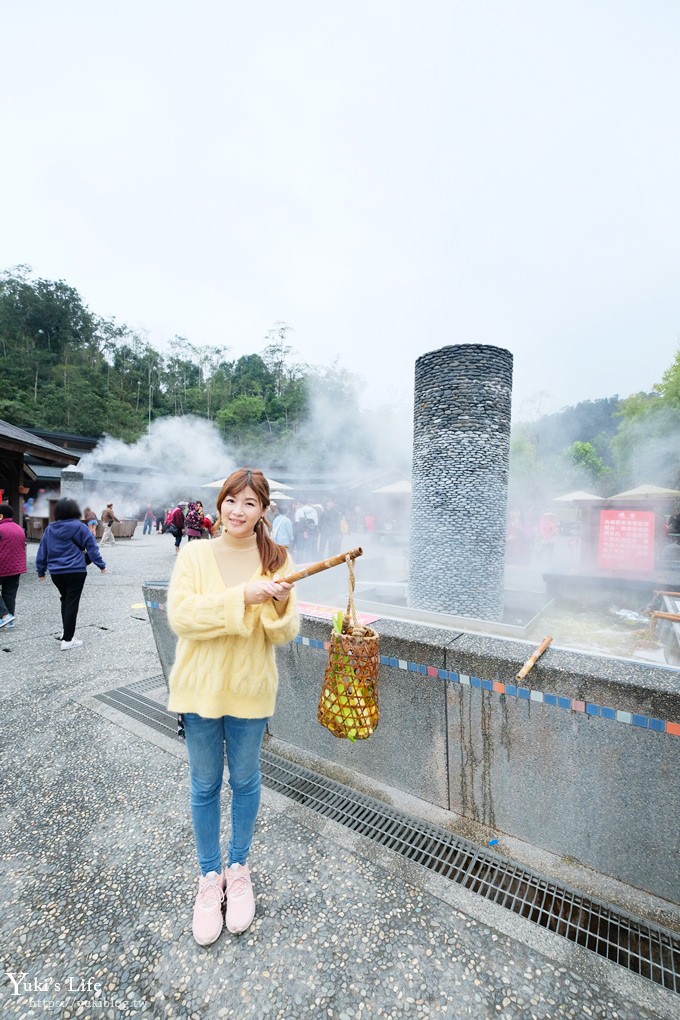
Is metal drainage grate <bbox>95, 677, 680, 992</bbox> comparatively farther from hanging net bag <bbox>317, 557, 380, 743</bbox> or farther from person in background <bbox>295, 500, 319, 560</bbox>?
person in background <bbox>295, 500, 319, 560</bbox>

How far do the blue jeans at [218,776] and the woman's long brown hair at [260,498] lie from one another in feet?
2.11

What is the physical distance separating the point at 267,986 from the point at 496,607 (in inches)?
215

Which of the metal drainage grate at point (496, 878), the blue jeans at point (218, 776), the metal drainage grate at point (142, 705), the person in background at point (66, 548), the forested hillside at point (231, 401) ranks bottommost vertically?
the metal drainage grate at point (496, 878)

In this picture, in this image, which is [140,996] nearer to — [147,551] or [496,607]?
[496,607]

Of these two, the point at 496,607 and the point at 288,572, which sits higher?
the point at 288,572

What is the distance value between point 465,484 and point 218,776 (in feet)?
17.0

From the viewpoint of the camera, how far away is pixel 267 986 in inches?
64.5

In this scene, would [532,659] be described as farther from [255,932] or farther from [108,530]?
[108,530]

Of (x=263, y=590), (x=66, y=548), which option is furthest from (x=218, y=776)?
(x=66, y=548)

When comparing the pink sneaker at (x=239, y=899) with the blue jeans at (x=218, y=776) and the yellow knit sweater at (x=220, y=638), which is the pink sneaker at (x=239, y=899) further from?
the yellow knit sweater at (x=220, y=638)

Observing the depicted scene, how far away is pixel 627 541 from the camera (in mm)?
8867

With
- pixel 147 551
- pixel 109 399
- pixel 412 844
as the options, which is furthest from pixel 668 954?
pixel 109 399

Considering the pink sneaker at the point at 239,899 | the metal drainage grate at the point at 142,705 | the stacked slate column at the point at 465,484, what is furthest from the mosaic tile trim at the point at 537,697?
the stacked slate column at the point at 465,484

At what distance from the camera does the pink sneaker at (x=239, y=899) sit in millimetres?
1837
